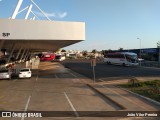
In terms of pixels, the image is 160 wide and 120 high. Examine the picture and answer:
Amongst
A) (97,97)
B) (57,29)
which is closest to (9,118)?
(97,97)

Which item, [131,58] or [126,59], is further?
[126,59]

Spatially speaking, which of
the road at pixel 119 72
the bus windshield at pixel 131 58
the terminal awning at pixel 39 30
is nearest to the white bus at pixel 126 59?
the bus windshield at pixel 131 58

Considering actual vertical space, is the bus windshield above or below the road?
above

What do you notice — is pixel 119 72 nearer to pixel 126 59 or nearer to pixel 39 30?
pixel 39 30

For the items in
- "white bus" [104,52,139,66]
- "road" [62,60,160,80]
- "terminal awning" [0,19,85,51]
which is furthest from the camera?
"white bus" [104,52,139,66]

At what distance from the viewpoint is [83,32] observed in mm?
33938

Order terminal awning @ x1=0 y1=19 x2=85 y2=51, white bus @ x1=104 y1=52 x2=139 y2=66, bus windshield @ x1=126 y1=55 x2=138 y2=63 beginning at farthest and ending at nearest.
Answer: white bus @ x1=104 y1=52 x2=139 y2=66 < bus windshield @ x1=126 y1=55 x2=138 y2=63 < terminal awning @ x1=0 y1=19 x2=85 y2=51

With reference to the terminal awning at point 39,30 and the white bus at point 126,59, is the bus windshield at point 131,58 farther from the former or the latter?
the terminal awning at point 39,30

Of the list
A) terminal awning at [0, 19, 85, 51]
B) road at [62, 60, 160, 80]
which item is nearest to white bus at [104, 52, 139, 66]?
road at [62, 60, 160, 80]

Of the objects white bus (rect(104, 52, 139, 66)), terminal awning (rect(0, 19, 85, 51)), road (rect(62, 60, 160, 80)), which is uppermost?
terminal awning (rect(0, 19, 85, 51))

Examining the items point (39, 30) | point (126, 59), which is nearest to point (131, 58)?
point (126, 59)

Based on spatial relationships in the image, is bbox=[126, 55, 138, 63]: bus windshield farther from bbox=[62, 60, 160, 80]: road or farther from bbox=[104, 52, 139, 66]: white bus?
bbox=[62, 60, 160, 80]: road

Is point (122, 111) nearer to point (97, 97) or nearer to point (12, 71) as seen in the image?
point (97, 97)

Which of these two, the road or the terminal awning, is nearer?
the terminal awning
